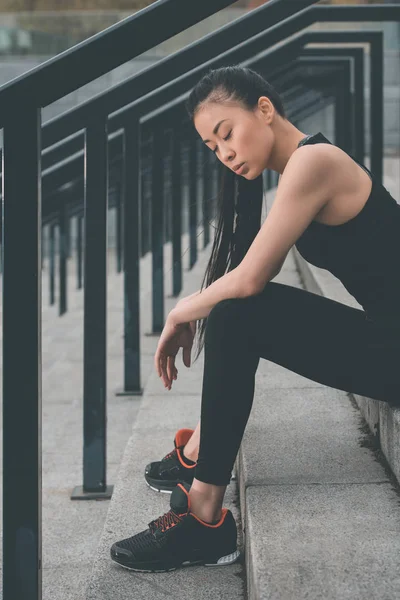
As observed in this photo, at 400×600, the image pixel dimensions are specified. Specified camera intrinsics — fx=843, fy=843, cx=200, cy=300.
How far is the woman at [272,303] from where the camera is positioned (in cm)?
173

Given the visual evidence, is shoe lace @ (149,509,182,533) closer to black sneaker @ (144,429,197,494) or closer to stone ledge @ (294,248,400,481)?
black sneaker @ (144,429,197,494)

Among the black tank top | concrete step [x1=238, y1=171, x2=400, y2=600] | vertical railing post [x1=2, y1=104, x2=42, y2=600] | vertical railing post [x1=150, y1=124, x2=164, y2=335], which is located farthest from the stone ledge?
vertical railing post [x1=150, y1=124, x2=164, y2=335]

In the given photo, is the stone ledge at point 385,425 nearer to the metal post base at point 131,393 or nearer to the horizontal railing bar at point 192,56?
the horizontal railing bar at point 192,56

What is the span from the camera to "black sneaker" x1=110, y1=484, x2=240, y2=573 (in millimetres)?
1767

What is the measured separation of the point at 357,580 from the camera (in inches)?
55.1

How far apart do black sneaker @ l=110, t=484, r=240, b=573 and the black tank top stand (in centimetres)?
58

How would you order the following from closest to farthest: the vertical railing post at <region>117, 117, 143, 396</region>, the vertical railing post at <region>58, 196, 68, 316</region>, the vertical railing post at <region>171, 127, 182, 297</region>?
the vertical railing post at <region>117, 117, 143, 396</region>
the vertical railing post at <region>171, 127, 182, 297</region>
the vertical railing post at <region>58, 196, 68, 316</region>

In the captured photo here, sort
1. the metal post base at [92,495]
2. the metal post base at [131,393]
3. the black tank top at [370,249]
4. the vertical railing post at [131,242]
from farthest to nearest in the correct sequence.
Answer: the metal post base at [131,393] → the vertical railing post at [131,242] → the metal post base at [92,495] → the black tank top at [370,249]

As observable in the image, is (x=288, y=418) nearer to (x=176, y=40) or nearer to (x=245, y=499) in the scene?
(x=245, y=499)

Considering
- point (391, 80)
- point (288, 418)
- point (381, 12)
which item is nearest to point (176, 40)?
point (391, 80)

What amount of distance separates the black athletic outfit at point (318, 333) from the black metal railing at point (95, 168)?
0.34m

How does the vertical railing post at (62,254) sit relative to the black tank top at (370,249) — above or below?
below

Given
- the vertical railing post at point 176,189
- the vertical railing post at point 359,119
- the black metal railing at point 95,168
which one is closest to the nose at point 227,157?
the black metal railing at point 95,168

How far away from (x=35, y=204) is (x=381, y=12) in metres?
3.25
